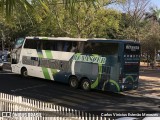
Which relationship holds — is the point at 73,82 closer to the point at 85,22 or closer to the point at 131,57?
the point at 131,57

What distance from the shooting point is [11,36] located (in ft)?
205

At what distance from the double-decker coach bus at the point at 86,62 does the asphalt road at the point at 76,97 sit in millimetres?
675

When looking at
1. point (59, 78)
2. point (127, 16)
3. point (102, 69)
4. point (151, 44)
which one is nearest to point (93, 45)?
point (102, 69)

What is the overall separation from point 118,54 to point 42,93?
4708mm

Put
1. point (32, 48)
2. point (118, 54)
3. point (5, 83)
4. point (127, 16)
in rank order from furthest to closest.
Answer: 1. point (127, 16)
2. point (32, 48)
3. point (5, 83)
4. point (118, 54)

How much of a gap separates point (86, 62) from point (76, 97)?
3306 millimetres

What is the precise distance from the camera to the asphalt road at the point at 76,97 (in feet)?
55.5

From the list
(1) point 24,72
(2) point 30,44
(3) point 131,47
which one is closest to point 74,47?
(3) point 131,47

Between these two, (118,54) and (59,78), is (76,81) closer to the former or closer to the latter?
(59,78)

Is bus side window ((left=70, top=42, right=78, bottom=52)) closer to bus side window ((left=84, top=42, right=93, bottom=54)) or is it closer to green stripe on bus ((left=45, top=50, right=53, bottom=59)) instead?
bus side window ((left=84, top=42, right=93, bottom=54))

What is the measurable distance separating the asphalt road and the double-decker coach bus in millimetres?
675

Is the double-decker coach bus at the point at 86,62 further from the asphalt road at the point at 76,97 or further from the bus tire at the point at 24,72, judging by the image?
the asphalt road at the point at 76,97

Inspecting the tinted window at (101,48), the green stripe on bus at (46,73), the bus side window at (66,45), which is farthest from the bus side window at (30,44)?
the tinted window at (101,48)

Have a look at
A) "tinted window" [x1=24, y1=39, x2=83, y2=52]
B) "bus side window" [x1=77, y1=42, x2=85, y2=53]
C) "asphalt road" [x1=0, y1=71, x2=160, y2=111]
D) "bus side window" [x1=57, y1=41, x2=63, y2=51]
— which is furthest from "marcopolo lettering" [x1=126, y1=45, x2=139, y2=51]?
"bus side window" [x1=57, y1=41, x2=63, y2=51]
